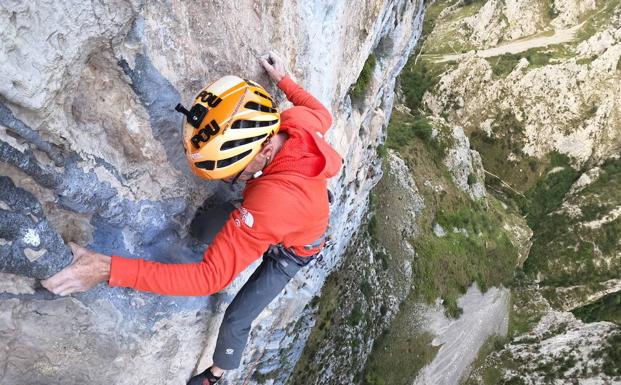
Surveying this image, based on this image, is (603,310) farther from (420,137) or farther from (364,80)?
(364,80)

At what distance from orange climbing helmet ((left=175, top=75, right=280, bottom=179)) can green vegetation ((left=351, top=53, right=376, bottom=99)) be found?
433 inches

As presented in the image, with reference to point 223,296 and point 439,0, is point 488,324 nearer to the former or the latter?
point 223,296

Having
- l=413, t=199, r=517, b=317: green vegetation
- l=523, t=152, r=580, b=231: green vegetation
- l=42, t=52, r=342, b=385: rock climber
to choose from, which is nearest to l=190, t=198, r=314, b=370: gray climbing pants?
l=42, t=52, r=342, b=385: rock climber

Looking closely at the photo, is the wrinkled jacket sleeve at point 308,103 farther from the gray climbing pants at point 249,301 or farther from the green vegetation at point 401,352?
A: the green vegetation at point 401,352

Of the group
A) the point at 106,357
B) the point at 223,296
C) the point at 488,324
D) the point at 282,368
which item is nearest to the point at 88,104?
the point at 106,357

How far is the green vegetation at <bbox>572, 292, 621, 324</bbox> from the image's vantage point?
55406 mm

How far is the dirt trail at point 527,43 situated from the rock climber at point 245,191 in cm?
8098

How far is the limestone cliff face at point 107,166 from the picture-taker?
5.17m

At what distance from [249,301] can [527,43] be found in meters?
88.1

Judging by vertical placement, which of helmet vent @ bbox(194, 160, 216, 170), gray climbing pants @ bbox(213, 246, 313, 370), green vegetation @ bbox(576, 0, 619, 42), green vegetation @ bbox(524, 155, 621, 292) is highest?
green vegetation @ bbox(576, 0, 619, 42)

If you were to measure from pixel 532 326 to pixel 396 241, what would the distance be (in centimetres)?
2429

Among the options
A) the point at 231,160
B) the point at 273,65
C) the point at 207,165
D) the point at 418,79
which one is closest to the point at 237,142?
the point at 231,160

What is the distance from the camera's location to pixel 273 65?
349 inches

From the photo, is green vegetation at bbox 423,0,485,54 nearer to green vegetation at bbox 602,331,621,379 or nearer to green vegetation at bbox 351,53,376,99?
green vegetation at bbox 602,331,621,379
